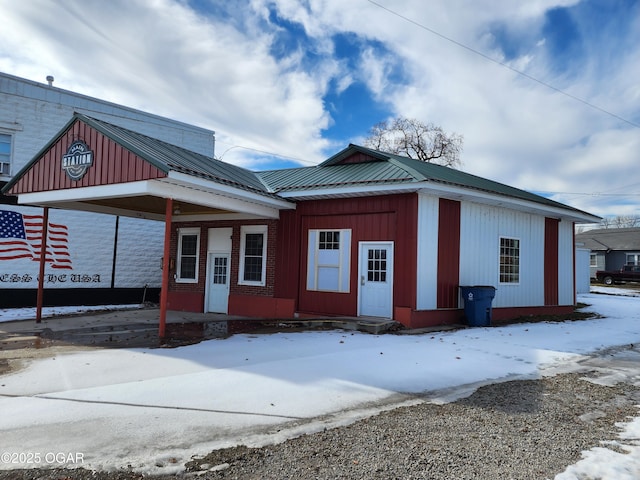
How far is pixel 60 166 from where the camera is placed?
11211mm

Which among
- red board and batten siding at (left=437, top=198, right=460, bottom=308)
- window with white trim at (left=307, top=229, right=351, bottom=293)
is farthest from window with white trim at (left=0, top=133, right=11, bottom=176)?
red board and batten siding at (left=437, top=198, right=460, bottom=308)

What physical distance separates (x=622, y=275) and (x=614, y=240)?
24.4ft

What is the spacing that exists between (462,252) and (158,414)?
383 inches

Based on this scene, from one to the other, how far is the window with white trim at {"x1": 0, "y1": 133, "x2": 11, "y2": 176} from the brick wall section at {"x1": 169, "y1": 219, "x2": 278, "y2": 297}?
5.82 m

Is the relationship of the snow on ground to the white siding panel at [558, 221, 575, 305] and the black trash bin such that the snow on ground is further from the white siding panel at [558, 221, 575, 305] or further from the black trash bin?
the white siding panel at [558, 221, 575, 305]

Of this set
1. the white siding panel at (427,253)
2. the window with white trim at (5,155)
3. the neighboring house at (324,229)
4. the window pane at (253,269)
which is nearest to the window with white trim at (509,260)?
the neighboring house at (324,229)

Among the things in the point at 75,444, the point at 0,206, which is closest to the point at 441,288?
the point at 75,444

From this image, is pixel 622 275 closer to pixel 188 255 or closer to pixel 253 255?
pixel 253 255

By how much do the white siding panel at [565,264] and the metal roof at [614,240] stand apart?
30554mm

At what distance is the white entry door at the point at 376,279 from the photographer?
39.7ft

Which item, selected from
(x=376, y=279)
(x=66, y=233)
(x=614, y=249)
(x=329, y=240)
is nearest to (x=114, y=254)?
(x=66, y=233)

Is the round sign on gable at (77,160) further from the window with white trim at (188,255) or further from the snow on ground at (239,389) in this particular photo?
the window with white trim at (188,255)

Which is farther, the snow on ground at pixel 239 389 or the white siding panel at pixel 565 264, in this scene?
the white siding panel at pixel 565 264

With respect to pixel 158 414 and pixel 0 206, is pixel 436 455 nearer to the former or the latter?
pixel 158 414
